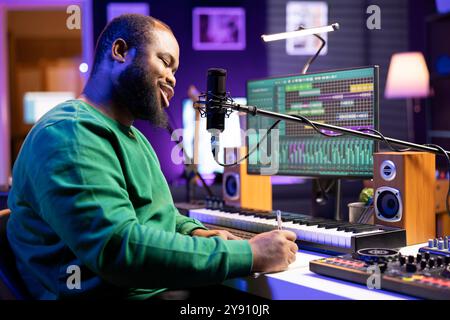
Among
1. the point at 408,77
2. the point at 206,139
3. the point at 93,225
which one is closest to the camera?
the point at 93,225

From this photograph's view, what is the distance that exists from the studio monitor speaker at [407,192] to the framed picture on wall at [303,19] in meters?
2.78

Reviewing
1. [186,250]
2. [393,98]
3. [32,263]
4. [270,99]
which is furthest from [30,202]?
[393,98]

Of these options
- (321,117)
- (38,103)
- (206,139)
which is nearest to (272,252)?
(321,117)

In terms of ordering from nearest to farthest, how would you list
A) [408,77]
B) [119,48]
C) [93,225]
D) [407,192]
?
[93,225]
[119,48]
[407,192]
[408,77]

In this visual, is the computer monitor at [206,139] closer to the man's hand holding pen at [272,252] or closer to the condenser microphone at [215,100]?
the condenser microphone at [215,100]

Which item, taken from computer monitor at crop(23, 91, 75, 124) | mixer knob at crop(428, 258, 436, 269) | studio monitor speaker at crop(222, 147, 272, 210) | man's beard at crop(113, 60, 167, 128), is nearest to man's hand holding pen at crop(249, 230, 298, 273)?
mixer knob at crop(428, 258, 436, 269)

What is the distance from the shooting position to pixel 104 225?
1002 mm

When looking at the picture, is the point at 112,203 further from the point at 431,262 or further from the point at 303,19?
the point at 303,19

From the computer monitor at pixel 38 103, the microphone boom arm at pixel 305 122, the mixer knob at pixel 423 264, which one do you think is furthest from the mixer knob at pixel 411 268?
the computer monitor at pixel 38 103

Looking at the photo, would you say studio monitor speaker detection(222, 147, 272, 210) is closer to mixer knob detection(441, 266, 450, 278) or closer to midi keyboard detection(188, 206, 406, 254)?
midi keyboard detection(188, 206, 406, 254)

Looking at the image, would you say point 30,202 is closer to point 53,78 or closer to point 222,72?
point 222,72

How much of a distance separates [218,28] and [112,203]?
3255 mm

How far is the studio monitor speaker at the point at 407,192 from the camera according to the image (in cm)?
156

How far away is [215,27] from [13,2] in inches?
74.7
